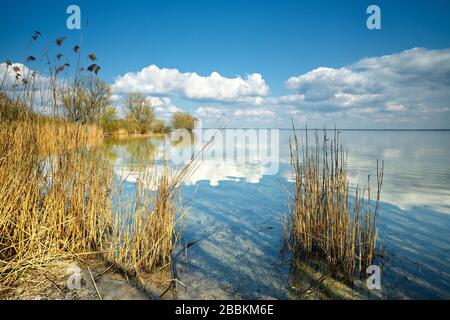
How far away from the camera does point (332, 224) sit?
2883 mm

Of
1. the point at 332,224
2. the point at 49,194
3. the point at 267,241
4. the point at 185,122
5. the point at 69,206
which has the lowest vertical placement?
the point at 267,241

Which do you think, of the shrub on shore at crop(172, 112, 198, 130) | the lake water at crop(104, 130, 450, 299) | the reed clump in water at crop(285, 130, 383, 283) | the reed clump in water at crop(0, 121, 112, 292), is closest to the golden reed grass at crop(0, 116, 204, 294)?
the reed clump in water at crop(0, 121, 112, 292)

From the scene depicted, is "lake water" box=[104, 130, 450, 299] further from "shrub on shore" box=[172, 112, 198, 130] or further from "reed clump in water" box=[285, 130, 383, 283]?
"shrub on shore" box=[172, 112, 198, 130]

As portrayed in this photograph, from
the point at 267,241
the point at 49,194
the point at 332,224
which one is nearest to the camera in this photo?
the point at 49,194

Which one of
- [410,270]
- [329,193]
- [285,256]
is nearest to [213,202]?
[285,256]

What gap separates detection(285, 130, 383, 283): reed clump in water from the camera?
272 cm

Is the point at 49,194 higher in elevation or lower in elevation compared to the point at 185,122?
lower

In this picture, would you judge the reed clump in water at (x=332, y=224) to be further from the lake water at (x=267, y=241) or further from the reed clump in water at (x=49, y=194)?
the reed clump in water at (x=49, y=194)

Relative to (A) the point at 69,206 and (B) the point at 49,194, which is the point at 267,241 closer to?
(A) the point at 69,206

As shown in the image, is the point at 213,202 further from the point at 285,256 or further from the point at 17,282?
the point at 17,282

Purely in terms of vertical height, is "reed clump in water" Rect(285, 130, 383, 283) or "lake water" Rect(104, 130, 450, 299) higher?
"reed clump in water" Rect(285, 130, 383, 283)

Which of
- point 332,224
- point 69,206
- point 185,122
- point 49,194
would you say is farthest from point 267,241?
point 185,122
